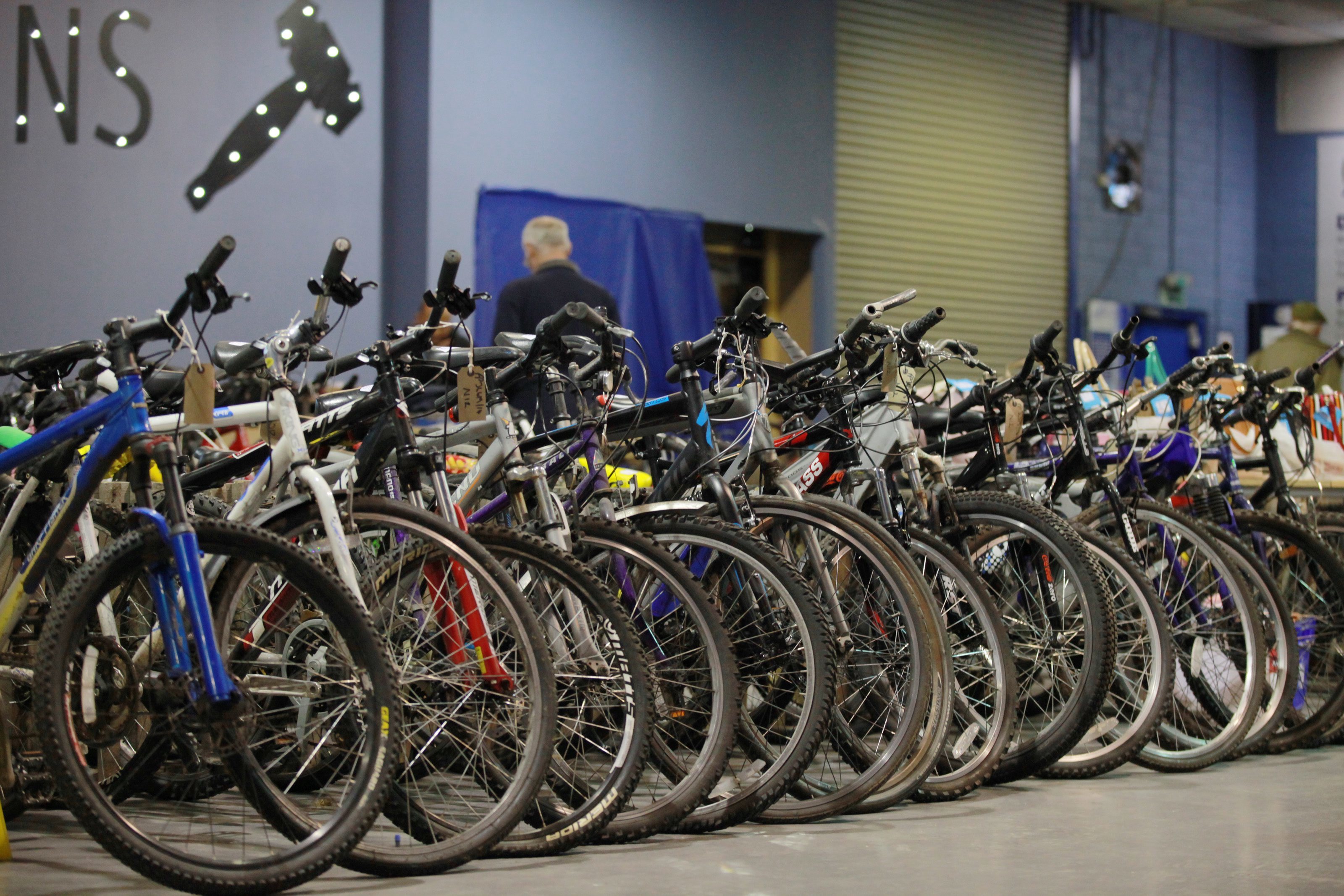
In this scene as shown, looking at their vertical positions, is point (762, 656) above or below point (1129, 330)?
below

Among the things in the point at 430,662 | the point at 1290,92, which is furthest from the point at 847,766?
the point at 1290,92

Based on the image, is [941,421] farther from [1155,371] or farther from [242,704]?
[1155,371]

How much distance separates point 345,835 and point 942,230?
7.86m

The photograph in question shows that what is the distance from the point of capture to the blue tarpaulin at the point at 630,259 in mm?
7469

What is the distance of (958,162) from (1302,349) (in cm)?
258

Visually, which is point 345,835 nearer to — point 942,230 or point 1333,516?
point 1333,516

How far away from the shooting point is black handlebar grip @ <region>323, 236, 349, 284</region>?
2.69 metres

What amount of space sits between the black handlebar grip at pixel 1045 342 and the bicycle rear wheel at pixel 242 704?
6.44 feet

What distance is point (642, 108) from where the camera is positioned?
8.14 metres

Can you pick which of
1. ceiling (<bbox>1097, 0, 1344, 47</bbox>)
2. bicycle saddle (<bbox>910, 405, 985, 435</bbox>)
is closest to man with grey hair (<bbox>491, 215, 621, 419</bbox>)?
bicycle saddle (<bbox>910, 405, 985, 435</bbox>)

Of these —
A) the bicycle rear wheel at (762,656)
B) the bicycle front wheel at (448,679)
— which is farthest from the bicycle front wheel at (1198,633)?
the bicycle front wheel at (448,679)

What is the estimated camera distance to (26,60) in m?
6.63

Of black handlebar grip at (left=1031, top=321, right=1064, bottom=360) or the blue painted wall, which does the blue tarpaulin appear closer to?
→ black handlebar grip at (left=1031, top=321, right=1064, bottom=360)

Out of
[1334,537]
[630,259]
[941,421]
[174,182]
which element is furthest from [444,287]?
[630,259]
